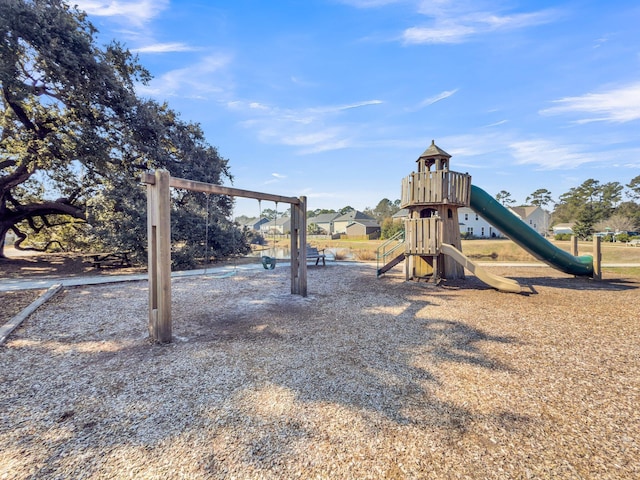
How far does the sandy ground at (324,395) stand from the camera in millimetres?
2244

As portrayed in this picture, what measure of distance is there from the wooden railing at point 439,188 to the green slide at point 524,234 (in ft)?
1.73

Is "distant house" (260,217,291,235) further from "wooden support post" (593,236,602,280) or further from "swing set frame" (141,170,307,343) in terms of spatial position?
"wooden support post" (593,236,602,280)

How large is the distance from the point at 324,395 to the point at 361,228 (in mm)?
53523

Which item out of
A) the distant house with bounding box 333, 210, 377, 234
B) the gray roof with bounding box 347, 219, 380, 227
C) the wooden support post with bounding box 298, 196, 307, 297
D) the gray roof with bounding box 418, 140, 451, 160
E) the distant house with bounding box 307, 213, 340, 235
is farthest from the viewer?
the distant house with bounding box 307, 213, 340, 235

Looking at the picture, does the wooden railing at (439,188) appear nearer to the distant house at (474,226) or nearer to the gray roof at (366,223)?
the distant house at (474,226)

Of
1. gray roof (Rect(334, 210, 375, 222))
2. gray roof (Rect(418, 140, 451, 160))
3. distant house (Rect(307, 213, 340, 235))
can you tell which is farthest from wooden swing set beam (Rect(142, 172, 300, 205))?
distant house (Rect(307, 213, 340, 235))

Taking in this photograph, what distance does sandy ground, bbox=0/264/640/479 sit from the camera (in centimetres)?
224

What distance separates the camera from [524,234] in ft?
32.9

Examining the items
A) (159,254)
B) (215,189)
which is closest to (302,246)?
(215,189)

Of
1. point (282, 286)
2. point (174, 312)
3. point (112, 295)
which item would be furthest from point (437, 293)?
point (112, 295)

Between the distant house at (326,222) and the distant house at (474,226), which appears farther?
the distant house at (326,222)

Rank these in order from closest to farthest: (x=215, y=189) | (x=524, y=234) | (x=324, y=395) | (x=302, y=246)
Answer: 1. (x=324, y=395)
2. (x=215, y=189)
3. (x=302, y=246)
4. (x=524, y=234)

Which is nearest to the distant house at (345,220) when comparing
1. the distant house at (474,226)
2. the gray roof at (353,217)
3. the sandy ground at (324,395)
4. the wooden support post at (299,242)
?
the gray roof at (353,217)

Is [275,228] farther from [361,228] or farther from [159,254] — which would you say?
[361,228]
